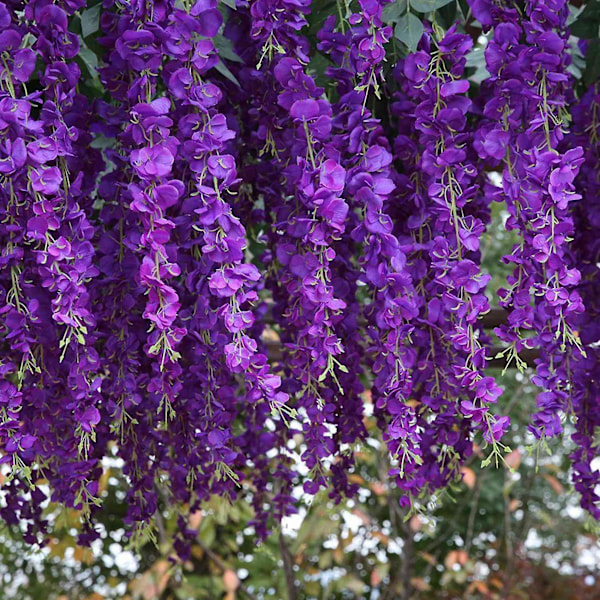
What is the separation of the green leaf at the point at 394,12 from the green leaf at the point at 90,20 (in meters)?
0.31

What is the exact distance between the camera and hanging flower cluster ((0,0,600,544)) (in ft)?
2.61

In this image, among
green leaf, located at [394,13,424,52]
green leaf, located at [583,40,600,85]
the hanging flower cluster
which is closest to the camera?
the hanging flower cluster

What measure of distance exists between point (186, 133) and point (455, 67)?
0.28m

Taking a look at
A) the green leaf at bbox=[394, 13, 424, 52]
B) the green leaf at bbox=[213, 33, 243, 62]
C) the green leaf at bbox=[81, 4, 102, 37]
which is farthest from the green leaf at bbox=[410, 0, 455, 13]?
the green leaf at bbox=[81, 4, 102, 37]

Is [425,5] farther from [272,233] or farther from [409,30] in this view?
[272,233]

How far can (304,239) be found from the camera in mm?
824

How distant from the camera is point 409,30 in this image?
3.06 feet

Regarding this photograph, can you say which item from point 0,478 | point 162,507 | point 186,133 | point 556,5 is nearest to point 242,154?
point 186,133

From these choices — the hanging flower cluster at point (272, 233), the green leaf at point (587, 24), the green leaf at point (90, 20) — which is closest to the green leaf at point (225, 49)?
the hanging flower cluster at point (272, 233)

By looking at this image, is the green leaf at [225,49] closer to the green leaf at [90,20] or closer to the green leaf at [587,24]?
the green leaf at [90,20]

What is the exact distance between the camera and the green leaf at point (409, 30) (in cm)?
92

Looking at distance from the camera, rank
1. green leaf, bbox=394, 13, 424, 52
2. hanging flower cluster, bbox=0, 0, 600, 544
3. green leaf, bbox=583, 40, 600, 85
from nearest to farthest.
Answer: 1. hanging flower cluster, bbox=0, 0, 600, 544
2. green leaf, bbox=394, 13, 424, 52
3. green leaf, bbox=583, 40, 600, 85

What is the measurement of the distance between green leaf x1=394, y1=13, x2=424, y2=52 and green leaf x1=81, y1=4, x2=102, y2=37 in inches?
12.6

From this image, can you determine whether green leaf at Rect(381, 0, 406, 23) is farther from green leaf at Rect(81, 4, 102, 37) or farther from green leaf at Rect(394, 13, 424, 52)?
green leaf at Rect(81, 4, 102, 37)
